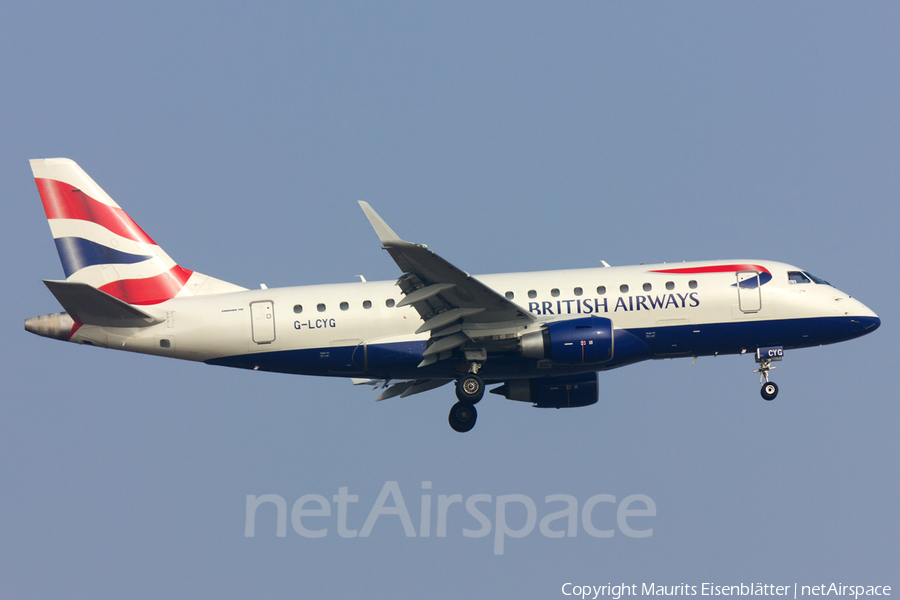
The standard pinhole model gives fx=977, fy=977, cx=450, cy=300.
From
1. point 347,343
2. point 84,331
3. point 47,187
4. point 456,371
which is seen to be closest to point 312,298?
point 347,343

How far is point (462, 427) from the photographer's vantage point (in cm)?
3475

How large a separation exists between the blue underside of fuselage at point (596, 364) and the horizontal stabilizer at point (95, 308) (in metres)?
2.92

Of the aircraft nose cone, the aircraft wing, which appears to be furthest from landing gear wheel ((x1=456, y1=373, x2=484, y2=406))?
the aircraft nose cone

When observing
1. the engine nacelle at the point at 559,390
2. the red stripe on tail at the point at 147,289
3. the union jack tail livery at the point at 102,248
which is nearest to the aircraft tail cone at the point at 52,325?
the red stripe on tail at the point at 147,289

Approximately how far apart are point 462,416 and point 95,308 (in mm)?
12901

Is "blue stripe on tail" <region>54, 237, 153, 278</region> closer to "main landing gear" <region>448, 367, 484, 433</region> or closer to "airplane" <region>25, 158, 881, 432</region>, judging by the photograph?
"airplane" <region>25, 158, 881, 432</region>

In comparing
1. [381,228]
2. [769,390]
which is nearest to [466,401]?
[381,228]

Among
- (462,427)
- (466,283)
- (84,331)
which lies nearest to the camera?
(466,283)

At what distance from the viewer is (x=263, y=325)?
3316 centimetres

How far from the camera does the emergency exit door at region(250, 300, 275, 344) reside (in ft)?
109

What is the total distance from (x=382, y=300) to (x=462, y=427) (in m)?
5.51

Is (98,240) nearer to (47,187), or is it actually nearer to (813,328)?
(47,187)

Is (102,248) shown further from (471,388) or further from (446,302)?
(471,388)

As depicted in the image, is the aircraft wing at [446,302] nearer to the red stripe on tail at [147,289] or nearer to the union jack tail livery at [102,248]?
the union jack tail livery at [102,248]
